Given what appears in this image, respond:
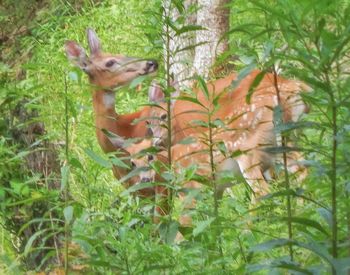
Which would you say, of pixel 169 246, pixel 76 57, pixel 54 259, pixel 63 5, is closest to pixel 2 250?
pixel 54 259

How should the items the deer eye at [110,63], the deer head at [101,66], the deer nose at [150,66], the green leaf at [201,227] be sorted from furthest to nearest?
the deer eye at [110,63] → the deer head at [101,66] → the deer nose at [150,66] → the green leaf at [201,227]

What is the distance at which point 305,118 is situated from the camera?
510 cm

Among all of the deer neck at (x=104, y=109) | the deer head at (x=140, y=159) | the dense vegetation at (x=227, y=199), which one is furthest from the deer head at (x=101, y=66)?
the dense vegetation at (x=227, y=199)

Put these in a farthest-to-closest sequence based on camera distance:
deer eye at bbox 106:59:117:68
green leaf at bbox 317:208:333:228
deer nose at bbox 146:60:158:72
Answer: deer eye at bbox 106:59:117:68, deer nose at bbox 146:60:158:72, green leaf at bbox 317:208:333:228

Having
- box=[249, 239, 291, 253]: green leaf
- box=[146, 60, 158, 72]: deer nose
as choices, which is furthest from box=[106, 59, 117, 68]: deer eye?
box=[249, 239, 291, 253]: green leaf

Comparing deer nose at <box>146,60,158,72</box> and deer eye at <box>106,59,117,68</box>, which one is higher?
deer eye at <box>106,59,117,68</box>

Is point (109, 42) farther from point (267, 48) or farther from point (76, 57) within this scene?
point (267, 48)

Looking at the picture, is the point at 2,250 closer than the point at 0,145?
No

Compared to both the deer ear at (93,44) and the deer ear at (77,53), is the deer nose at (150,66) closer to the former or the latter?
the deer ear at (77,53)

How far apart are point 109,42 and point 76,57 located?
3.66 meters

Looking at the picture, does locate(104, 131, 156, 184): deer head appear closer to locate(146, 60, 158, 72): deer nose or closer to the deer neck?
locate(146, 60, 158, 72): deer nose

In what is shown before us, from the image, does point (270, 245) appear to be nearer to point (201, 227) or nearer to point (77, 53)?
point (201, 227)

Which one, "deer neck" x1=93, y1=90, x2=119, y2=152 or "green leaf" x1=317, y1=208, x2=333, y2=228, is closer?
"green leaf" x1=317, y1=208, x2=333, y2=228

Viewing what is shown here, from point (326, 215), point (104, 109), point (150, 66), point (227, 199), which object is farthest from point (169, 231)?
point (104, 109)
